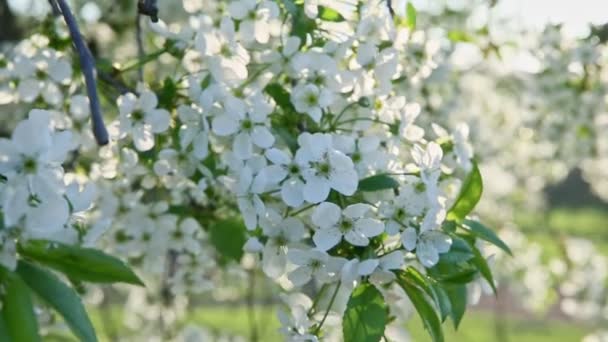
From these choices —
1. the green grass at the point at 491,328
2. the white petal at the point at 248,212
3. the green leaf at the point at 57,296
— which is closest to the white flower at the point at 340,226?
the white petal at the point at 248,212

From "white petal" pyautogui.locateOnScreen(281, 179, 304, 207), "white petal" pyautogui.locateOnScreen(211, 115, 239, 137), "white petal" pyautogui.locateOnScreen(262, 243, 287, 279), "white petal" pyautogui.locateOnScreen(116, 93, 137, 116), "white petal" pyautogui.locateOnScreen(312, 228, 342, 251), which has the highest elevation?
"white petal" pyautogui.locateOnScreen(281, 179, 304, 207)

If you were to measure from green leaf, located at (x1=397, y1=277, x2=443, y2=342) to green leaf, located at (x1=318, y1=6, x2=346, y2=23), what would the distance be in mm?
519

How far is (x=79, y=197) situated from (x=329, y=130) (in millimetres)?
516

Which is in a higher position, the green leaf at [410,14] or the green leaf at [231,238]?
the green leaf at [410,14]

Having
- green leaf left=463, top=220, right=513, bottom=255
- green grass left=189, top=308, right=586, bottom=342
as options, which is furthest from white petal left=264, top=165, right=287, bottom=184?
green grass left=189, top=308, right=586, bottom=342

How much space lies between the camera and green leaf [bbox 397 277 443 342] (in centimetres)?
139

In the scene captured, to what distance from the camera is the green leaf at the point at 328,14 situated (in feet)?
5.59

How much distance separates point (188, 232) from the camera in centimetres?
201

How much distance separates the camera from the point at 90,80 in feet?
4.50

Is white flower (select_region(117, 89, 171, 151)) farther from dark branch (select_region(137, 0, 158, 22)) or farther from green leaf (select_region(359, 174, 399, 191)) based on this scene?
green leaf (select_region(359, 174, 399, 191))

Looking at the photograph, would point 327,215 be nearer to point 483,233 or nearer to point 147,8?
point 483,233

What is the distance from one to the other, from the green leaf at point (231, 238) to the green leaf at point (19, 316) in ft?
2.52

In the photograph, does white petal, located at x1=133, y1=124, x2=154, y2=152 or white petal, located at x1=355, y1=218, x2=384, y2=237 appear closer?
white petal, located at x1=355, y1=218, x2=384, y2=237

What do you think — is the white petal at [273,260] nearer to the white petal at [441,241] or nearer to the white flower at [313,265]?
the white flower at [313,265]
